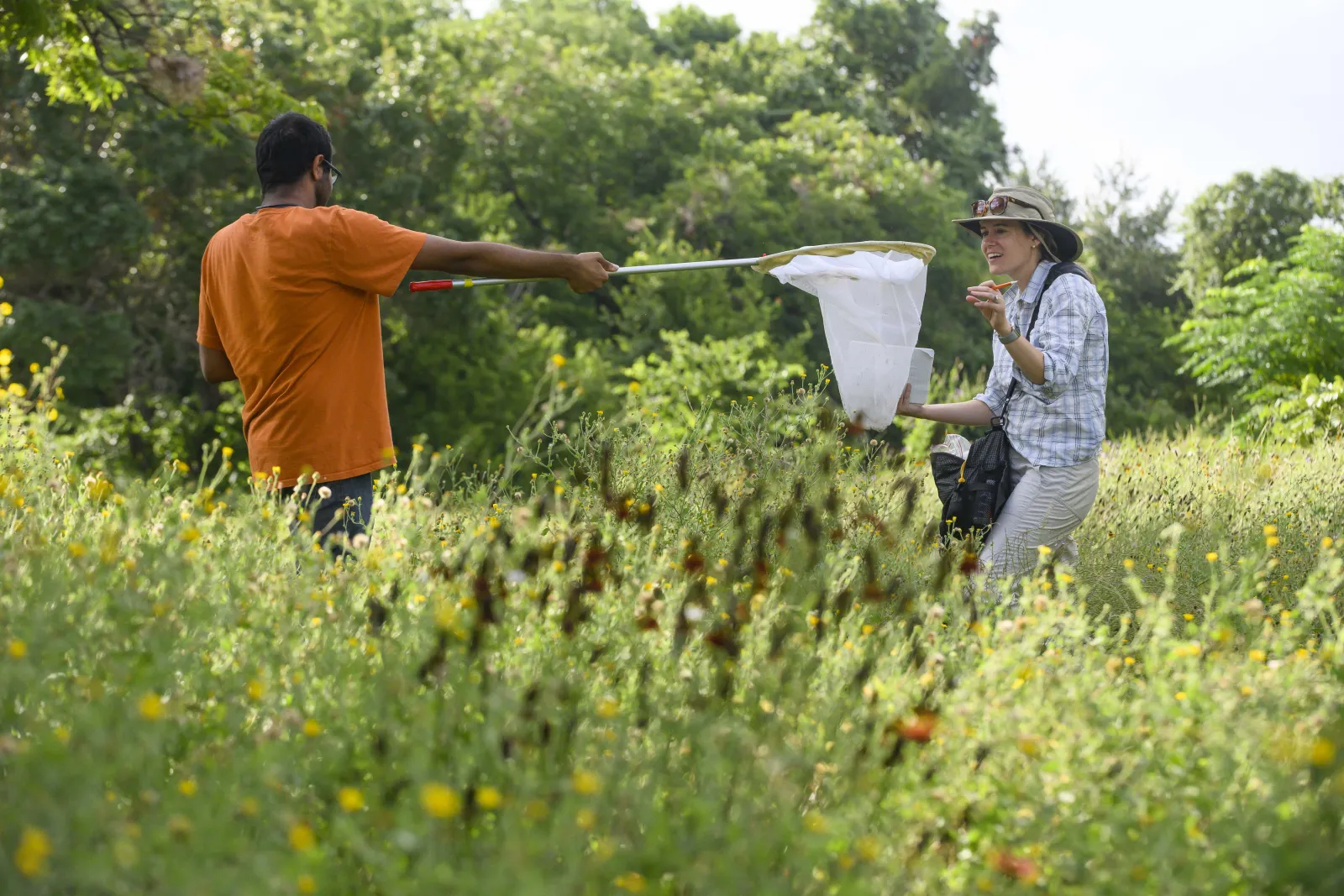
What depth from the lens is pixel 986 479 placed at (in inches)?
175

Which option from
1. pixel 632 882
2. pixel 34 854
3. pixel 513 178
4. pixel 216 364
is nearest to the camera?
pixel 34 854

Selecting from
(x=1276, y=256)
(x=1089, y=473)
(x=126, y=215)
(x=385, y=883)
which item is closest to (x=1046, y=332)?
(x=1089, y=473)

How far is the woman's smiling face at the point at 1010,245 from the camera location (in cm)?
440

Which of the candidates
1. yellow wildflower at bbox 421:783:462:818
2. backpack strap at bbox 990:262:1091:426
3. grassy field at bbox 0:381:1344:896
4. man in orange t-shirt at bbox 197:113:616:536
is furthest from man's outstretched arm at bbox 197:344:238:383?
backpack strap at bbox 990:262:1091:426

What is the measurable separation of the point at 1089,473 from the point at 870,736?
230cm

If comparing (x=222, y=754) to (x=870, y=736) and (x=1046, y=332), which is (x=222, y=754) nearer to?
(x=870, y=736)

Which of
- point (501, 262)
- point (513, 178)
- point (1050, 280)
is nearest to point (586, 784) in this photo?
point (501, 262)

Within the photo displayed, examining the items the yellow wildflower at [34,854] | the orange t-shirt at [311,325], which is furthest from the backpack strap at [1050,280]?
the yellow wildflower at [34,854]

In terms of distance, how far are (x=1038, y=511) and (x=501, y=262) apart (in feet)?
6.85

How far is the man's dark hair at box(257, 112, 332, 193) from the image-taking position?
356 centimetres

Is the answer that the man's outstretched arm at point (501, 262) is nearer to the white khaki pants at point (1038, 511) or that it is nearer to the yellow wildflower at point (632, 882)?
the white khaki pants at point (1038, 511)

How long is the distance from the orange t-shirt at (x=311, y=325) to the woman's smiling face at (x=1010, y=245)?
213 cm

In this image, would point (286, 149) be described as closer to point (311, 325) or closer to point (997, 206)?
point (311, 325)

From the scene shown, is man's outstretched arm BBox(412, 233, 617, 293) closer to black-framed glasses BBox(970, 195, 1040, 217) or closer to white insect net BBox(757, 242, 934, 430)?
white insect net BBox(757, 242, 934, 430)
